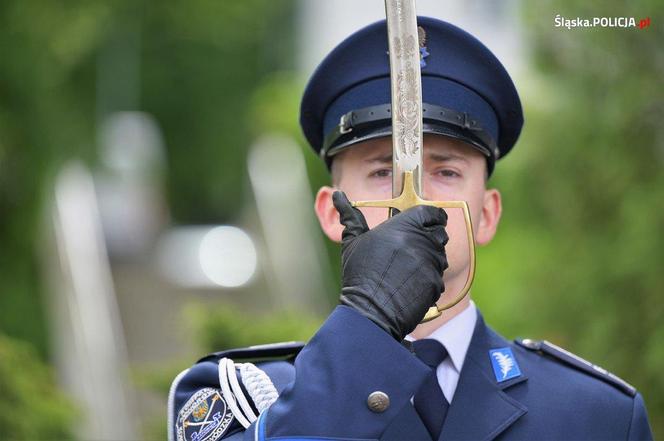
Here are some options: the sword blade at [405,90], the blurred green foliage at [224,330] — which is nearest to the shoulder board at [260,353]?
the sword blade at [405,90]

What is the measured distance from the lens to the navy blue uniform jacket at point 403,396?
1.97 metres

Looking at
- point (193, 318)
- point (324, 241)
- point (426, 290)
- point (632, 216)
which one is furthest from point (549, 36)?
point (324, 241)

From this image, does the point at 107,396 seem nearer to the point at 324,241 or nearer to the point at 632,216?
the point at 324,241

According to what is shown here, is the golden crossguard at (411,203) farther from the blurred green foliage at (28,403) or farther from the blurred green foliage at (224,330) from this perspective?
the blurred green foliage at (28,403)

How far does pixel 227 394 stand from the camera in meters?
2.27

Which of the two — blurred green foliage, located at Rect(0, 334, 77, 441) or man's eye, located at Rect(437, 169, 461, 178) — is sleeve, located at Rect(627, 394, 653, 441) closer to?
man's eye, located at Rect(437, 169, 461, 178)

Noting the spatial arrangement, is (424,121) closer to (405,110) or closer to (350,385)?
(405,110)

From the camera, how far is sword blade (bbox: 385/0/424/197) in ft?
6.30

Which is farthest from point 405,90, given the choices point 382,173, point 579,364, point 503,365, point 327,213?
point 579,364

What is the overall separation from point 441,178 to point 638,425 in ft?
2.08

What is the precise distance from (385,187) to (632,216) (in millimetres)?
2294

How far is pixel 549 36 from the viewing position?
186 inches

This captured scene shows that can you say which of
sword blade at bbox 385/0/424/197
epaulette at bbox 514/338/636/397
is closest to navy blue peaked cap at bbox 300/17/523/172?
sword blade at bbox 385/0/424/197

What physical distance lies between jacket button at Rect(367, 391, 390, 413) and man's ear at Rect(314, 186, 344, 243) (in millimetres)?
581
